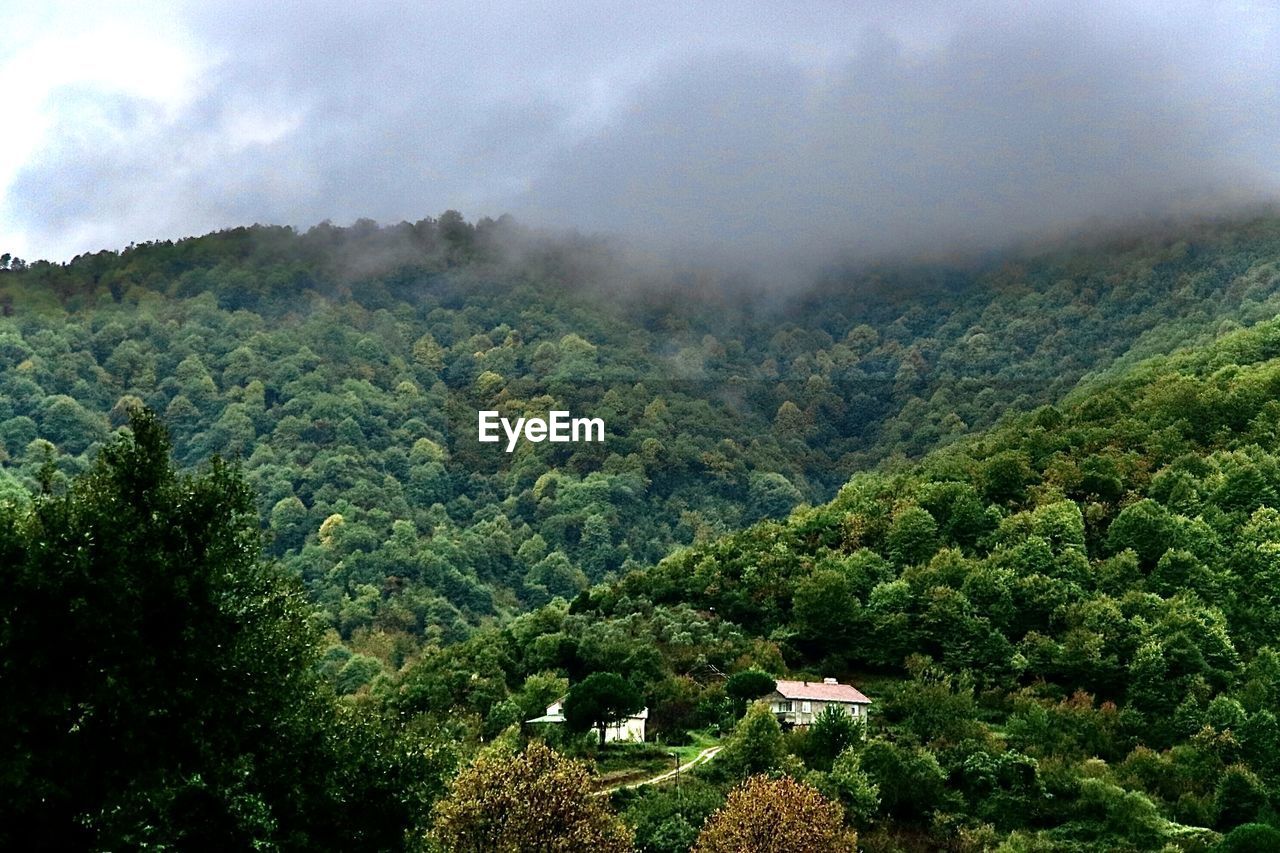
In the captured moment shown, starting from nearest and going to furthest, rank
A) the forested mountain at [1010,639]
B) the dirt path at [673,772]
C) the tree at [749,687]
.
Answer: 1. the forested mountain at [1010,639]
2. the dirt path at [673,772]
3. the tree at [749,687]

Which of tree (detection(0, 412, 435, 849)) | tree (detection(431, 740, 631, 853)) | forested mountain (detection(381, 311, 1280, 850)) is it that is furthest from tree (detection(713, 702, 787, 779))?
tree (detection(0, 412, 435, 849))

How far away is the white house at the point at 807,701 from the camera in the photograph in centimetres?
5650

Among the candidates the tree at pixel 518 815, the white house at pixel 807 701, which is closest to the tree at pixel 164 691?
the tree at pixel 518 815

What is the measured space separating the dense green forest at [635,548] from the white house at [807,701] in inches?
49.8

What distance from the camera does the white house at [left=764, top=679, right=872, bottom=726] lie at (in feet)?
185

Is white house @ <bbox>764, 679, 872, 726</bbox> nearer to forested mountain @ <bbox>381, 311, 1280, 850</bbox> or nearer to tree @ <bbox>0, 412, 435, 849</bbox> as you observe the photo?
forested mountain @ <bbox>381, 311, 1280, 850</bbox>

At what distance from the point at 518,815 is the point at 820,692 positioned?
2900cm

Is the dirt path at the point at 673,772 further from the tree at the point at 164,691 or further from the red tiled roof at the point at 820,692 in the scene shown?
the tree at the point at 164,691

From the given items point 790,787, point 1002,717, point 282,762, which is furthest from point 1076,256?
point 282,762

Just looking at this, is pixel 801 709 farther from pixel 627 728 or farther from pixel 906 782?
pixel 906 782

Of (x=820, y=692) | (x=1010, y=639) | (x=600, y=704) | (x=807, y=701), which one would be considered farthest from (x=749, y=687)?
(x=1010, y=639)

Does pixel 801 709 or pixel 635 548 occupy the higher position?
pixel 635 548

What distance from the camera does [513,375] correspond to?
516 ft

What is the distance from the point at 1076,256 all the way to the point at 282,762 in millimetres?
162156
